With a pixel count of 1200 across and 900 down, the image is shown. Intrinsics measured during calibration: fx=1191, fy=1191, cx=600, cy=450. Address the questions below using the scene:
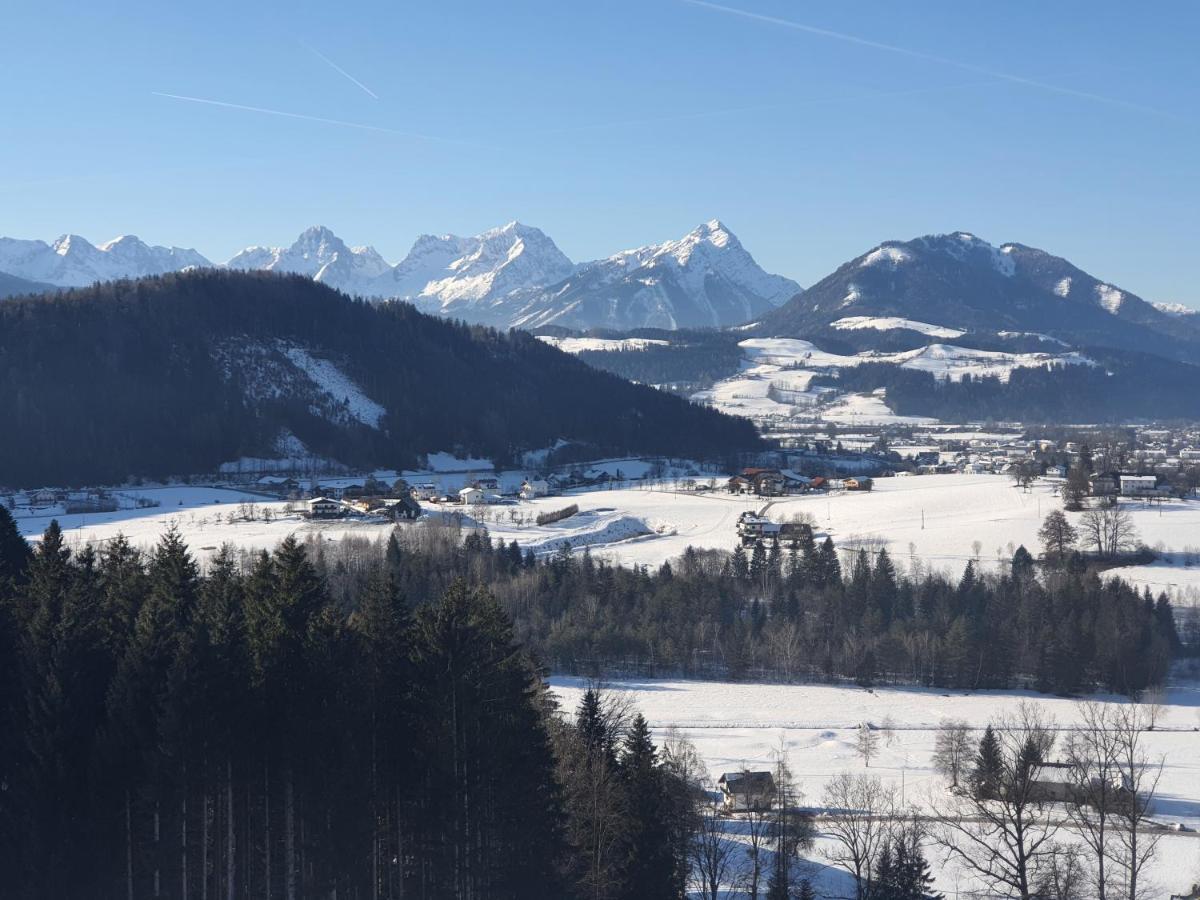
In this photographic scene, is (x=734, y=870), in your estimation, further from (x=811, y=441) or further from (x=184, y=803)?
(x=811, y=441)

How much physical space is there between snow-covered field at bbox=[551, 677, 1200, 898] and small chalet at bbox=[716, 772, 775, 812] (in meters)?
1.45

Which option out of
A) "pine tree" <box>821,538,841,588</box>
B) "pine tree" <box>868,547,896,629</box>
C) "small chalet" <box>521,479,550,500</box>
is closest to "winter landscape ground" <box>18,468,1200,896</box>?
"small chalet" <box>521,479,550,500</box>

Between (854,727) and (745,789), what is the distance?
8.57 m

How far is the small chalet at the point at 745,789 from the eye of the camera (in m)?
26.3

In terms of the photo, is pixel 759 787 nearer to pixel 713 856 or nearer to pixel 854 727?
pixel 713 856

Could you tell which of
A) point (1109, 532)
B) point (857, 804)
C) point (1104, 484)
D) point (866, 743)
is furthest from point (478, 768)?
point (1104, 484)

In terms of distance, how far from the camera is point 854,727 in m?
34.8

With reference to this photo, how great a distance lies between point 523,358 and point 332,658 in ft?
454

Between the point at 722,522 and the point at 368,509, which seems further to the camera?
the point at 368,509

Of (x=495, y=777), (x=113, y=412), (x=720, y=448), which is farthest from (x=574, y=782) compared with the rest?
(x=720, y=448)

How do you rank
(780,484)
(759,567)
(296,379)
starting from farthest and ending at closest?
1. (296,379)
2. (780,484)
3. (759,567)

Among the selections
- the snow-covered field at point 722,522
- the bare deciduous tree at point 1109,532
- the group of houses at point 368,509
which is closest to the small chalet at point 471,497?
the snow-covered field at point 722,522

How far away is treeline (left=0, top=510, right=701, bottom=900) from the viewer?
15.0 meters

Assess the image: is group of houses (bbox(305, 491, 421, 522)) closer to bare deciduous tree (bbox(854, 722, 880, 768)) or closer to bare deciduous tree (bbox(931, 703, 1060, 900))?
bare deciduous tree (bbox(854, 722, 880, 768))
